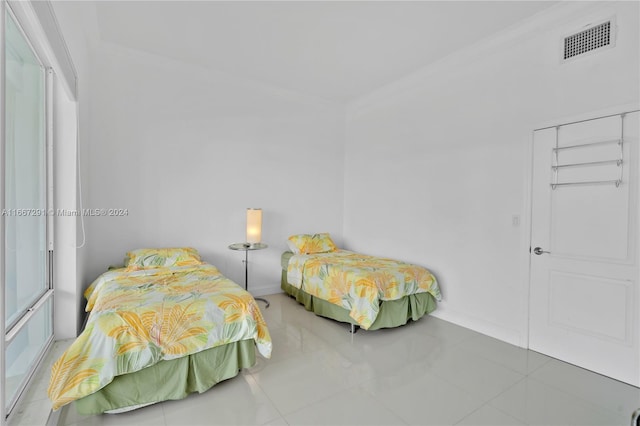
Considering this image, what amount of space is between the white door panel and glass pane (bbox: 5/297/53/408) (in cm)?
360

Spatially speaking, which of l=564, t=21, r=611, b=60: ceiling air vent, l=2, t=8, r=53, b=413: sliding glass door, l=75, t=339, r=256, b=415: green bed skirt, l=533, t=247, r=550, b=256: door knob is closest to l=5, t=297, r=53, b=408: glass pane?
l=2, t=8, r=53, b=413: sliding glass door

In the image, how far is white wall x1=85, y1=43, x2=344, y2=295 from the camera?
3.22 metres

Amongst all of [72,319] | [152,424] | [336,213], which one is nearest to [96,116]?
[72,319]

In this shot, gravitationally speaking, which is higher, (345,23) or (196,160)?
(345,23)

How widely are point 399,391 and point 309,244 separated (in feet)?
7.53

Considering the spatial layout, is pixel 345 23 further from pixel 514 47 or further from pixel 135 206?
pixel 135 206

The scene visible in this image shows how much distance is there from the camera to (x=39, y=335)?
2.02 meters

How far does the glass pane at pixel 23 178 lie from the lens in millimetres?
1530

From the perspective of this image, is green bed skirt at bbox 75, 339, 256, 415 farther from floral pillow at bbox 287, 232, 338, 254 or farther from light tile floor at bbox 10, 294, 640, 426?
floral pillow at bbox 287, 232, 338, 254

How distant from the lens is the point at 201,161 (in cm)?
372

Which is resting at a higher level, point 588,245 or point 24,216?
point 24,216

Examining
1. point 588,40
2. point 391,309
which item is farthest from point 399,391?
point 588,40

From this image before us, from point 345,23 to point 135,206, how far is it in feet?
9.40

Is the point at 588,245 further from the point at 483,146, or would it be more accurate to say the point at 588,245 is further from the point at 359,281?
the point at 359,281
